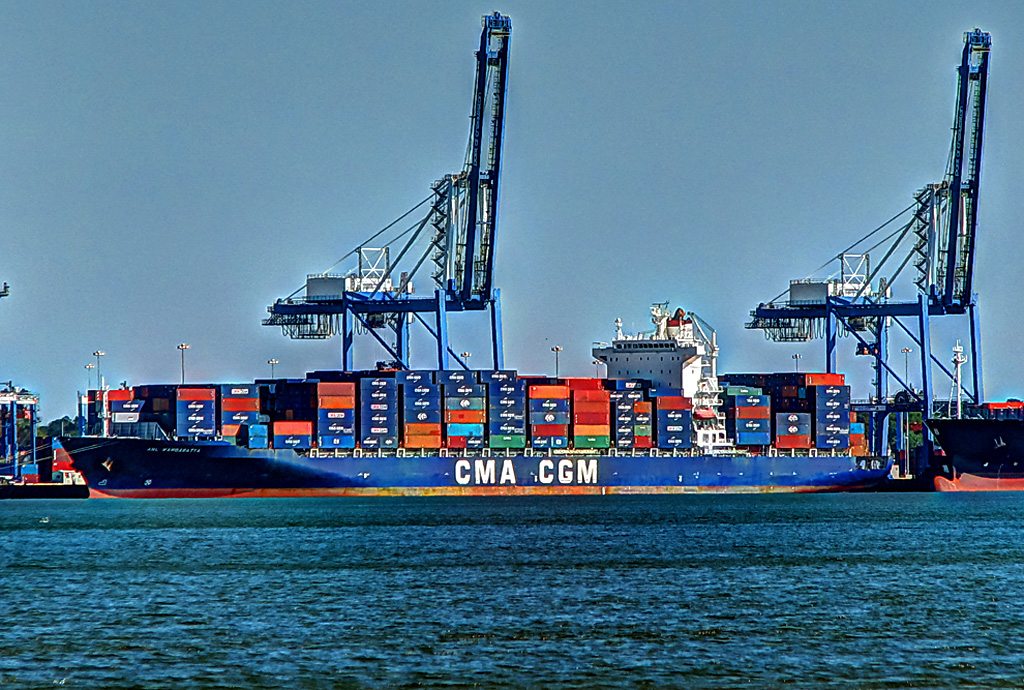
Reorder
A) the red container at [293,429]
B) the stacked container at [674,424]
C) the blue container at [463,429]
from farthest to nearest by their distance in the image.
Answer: the stacked container at [674,424] < the blue container at [463,429] < the red container at [293,429]

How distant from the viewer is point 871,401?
3942 inches

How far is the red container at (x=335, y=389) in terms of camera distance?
84625 mm

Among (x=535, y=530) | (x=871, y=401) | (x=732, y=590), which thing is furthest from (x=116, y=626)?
(x=871, y=401)

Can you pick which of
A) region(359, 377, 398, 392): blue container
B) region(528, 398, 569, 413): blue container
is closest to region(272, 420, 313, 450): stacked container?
region(359, 377, 398, 392): blue container

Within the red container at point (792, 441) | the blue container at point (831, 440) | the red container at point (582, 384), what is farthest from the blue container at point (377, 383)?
the blue container at point (831, 440)

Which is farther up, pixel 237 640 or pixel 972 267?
pixel 972 267

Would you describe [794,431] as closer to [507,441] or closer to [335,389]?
[507,441]

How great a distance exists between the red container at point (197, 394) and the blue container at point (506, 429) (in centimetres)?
1548

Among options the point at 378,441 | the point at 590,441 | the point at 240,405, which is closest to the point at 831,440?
the point at 590,441

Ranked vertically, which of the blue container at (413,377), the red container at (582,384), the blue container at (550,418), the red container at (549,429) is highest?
the blue container at (413,377)

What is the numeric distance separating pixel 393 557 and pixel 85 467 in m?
44.4

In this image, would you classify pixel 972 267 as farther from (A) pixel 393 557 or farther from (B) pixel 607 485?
(A) pixel 393 557

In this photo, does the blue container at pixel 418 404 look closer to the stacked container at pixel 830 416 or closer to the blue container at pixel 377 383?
the blue container at pixel 377 383

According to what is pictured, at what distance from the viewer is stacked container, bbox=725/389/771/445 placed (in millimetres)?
91812
